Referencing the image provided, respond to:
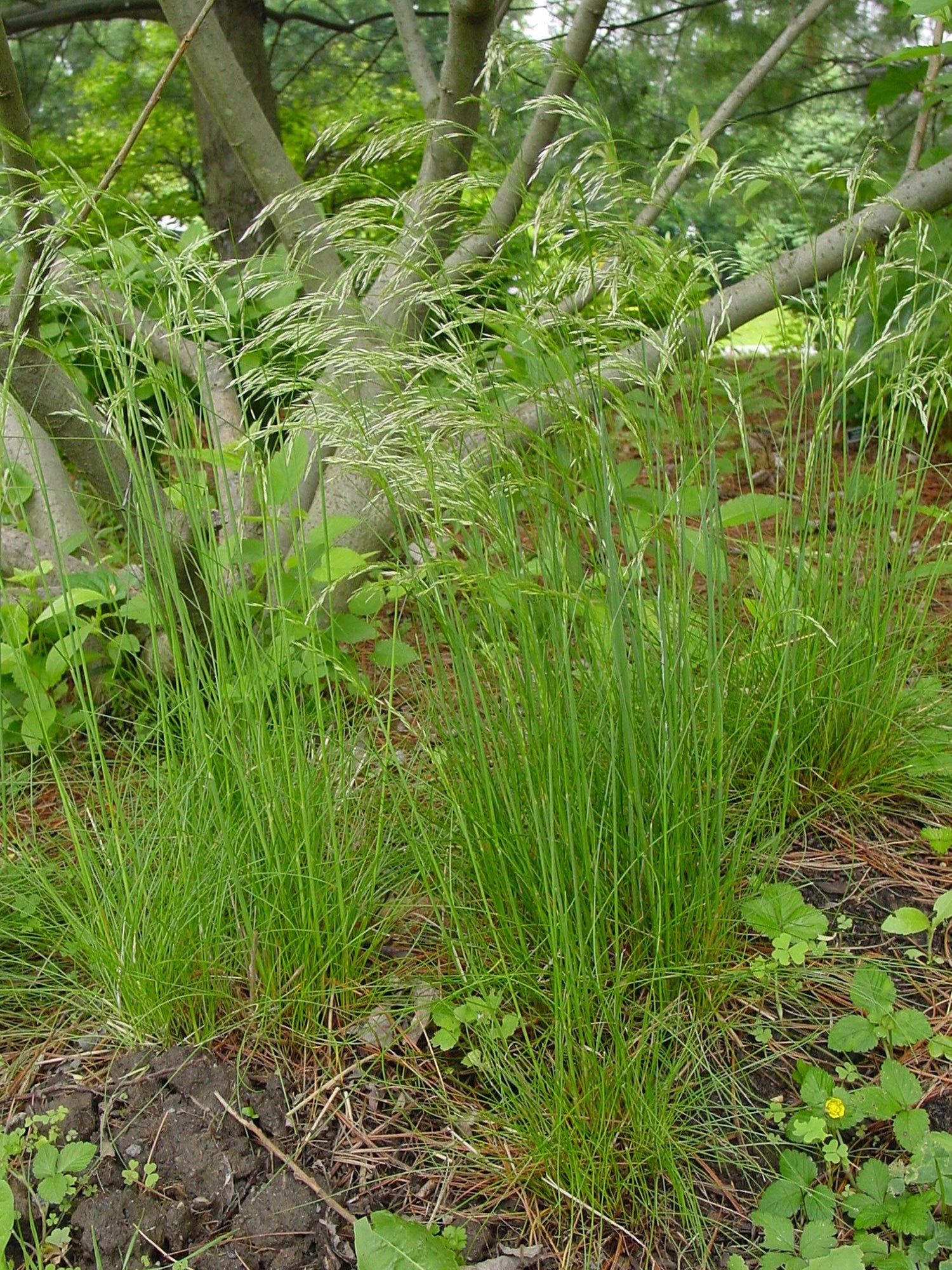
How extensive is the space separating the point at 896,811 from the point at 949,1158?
683 millimetres

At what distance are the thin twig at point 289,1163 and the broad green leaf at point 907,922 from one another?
2.80ft

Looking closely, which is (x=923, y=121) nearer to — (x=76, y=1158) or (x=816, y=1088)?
(x=816, y=1088)

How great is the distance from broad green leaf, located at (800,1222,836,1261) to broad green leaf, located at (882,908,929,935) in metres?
0.46

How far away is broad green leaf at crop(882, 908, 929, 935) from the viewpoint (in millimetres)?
1534

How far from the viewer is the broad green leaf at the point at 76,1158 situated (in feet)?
4.35

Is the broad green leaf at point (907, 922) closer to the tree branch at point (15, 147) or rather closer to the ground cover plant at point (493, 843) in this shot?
the ground cover plant at point (493, 843)

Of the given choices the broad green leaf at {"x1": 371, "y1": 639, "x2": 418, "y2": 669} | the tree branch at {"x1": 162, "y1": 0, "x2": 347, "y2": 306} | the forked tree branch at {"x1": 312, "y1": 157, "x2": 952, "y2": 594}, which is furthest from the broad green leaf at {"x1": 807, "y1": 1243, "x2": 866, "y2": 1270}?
the tree branch at {"x1": 162, "y1": 0, "x2": 347, "y2": 306}

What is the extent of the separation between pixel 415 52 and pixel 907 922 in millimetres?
2421

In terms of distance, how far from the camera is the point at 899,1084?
132cm

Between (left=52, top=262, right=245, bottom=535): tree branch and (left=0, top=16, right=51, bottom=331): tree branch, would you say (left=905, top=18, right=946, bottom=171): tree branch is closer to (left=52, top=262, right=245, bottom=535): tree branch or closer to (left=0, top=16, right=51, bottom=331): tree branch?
(left=52, top=262, right=245, bottom=535): tree branch

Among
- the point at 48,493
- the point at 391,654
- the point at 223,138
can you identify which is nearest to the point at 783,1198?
the point at 391,654

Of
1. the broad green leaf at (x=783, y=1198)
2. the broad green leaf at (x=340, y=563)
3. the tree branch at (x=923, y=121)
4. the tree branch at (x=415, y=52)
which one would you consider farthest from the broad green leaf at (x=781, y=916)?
the tree branch at (x=415, y=52)

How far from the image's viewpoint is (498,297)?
1525 millimetres

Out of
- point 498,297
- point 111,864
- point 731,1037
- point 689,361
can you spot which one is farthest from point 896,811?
point 111,864
